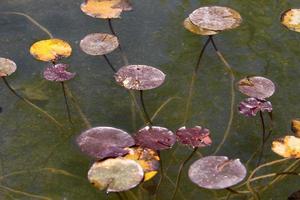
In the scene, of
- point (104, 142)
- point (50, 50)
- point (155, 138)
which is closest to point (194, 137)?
point (155, 138)

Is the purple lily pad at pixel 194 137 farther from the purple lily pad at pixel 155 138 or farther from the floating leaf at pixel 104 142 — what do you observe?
the floating leaf at pixel 104 142

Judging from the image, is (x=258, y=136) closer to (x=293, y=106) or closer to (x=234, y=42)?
(x=293, y=106)

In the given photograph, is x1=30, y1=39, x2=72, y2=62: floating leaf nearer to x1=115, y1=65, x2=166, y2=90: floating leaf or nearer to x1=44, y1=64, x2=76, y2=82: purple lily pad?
x1=44, y1=64, x2=76, y2=82: purple lily pad

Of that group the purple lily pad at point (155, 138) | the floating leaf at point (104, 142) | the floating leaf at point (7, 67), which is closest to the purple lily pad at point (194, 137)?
the purple lily pad at point (155, 138)

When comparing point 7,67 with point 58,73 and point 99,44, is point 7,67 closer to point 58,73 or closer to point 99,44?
point 58,73

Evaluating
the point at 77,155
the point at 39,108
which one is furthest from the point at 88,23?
the point at 77,155

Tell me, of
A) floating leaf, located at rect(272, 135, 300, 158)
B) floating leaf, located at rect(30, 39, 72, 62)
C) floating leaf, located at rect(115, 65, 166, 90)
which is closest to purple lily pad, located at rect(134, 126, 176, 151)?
floating leaf, located at rect(115, 65, 166, 90)
